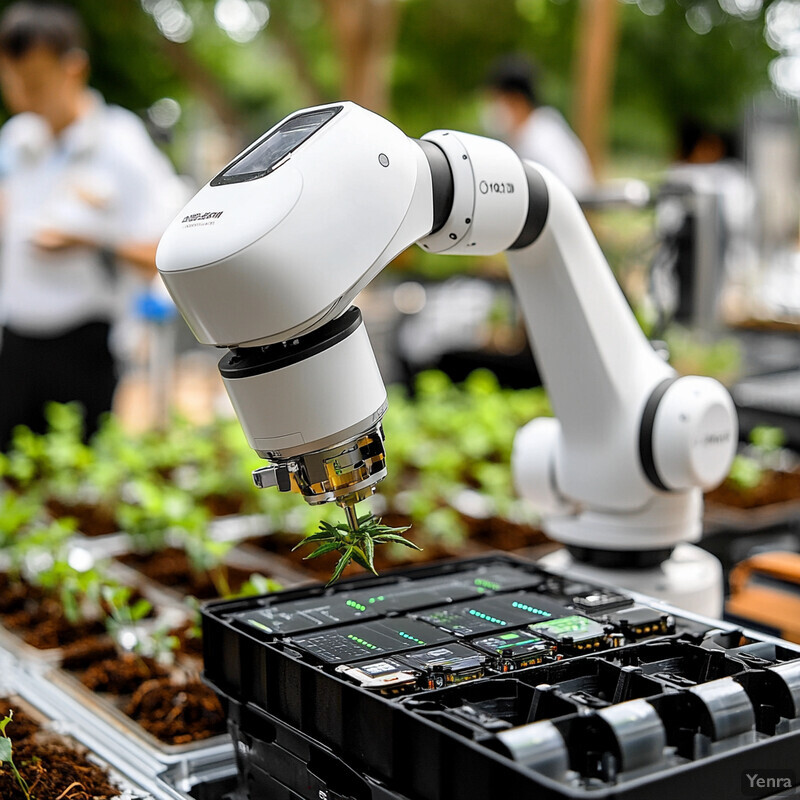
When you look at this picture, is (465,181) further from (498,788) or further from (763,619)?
(763,619)

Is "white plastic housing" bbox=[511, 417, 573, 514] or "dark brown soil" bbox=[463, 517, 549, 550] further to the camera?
"dark brown soil" bbox=[463, 517, 549, 550]

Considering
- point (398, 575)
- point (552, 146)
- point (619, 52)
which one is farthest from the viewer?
point (619, 52)

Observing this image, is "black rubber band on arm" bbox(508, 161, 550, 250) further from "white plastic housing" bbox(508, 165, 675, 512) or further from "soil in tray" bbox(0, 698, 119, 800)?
"soil in tray" bbox(0, 698, 119, 800)

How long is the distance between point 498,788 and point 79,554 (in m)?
1.29

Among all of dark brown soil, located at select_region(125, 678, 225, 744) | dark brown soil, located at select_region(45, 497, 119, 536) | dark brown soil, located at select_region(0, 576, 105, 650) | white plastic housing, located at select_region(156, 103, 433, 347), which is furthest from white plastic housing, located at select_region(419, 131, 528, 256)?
dark brown soil, located at select_region(45, 497, 119, 536)

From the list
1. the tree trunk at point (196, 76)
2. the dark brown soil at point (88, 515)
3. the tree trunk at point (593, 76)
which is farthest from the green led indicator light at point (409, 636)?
the tree trunk at point (196, 76)

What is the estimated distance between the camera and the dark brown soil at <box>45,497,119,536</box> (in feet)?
7.97

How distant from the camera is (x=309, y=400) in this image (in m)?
0.98

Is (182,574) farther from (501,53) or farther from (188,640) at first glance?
(501,53)

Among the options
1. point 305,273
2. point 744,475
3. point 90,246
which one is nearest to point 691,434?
point 305,273

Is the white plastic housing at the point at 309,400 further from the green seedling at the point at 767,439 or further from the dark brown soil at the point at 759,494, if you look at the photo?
the green seedling at the point at 767,439

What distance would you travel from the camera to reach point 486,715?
2.89ft

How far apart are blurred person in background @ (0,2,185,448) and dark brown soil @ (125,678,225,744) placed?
1812mm

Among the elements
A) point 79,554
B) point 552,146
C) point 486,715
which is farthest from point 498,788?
point 552,146
